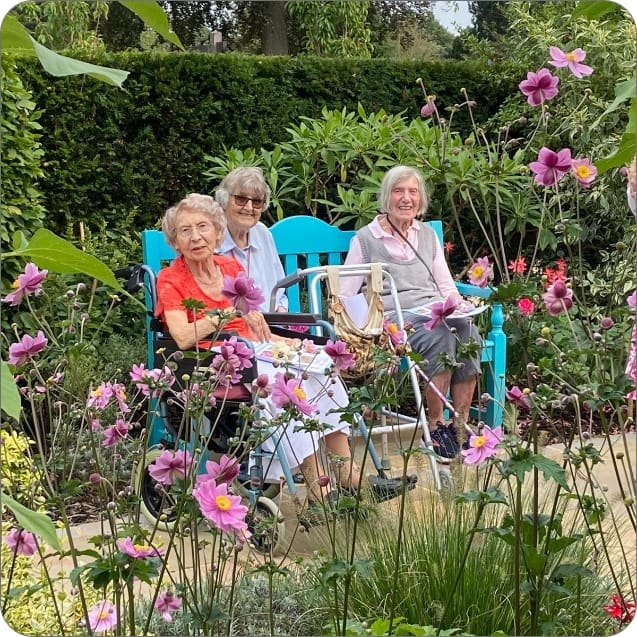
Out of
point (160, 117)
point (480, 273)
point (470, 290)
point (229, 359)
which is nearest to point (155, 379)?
point (229, 359)

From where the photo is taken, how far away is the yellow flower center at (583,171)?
1.58 meters

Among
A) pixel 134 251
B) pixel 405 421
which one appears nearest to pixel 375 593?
pixel 405 421

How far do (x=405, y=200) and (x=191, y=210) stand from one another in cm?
132

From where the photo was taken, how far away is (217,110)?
5344mm

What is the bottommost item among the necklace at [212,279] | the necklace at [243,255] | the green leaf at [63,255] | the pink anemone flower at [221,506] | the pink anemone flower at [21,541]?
the pink anemone flower at [21,541]

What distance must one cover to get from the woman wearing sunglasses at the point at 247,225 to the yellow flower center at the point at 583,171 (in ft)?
7.92

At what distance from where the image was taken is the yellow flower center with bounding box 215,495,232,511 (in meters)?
1.39

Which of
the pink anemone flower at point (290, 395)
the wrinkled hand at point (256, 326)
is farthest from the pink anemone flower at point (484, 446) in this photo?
the wrinkled hand at point (256, 326)

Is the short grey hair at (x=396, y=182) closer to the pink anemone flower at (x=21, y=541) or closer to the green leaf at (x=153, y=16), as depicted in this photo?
the pink anemone flower at (x=21, y=541)

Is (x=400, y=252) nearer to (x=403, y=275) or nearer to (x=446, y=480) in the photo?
(x=403, y=275)

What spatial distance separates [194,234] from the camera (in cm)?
348

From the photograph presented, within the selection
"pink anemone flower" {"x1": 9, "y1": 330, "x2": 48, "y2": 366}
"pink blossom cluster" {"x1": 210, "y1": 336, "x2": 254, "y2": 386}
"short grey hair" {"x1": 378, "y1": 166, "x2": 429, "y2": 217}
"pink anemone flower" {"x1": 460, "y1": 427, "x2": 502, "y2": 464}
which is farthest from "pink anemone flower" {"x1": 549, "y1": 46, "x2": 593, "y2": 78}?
"short grey hair" {"x1": 378, "y1": 166, "x2": 429, "y2": 217}

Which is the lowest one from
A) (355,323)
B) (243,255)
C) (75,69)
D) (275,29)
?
(355,323)

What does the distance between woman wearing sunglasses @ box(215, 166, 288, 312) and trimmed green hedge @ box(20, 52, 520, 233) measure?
1079 mm
